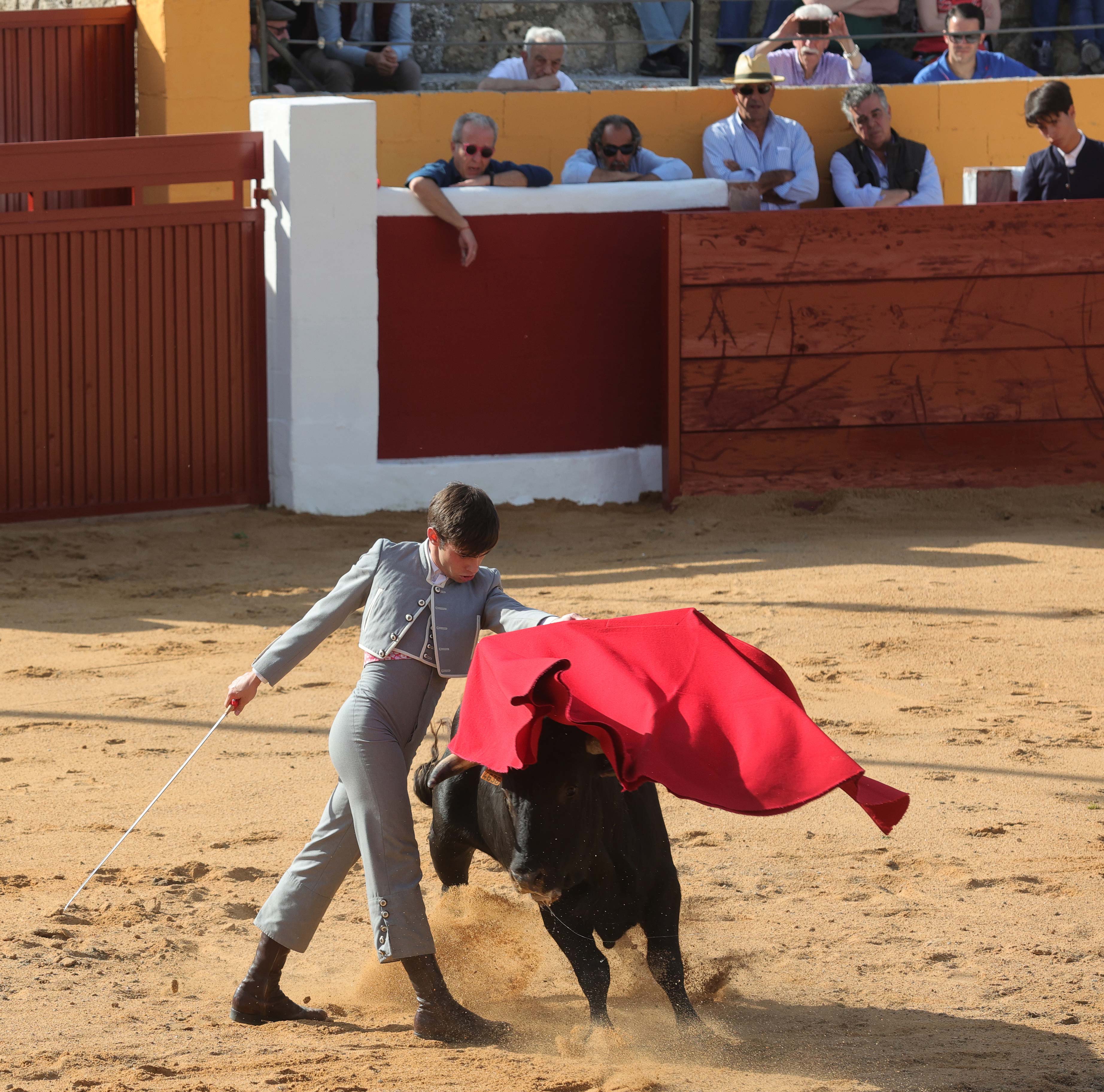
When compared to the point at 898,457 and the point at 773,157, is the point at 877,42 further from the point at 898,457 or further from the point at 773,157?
the point at 898,457

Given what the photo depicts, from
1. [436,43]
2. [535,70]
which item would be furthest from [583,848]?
[436,43]

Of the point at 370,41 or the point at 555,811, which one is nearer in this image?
the point at 555,811

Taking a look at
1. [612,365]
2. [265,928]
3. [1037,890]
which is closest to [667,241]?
[612,365]

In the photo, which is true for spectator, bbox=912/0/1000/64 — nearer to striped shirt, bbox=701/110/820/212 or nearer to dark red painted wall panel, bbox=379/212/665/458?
striped shirt, bbox=701/110/820/212

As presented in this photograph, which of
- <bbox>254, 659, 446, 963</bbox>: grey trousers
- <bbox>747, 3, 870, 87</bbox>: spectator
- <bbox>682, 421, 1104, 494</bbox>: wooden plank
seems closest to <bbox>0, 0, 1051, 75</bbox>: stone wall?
<bbox>747, 3, 870, 87</bbox>: spectator

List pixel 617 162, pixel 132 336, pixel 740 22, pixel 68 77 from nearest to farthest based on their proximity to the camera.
→ pixel 132 336 → pixel 617 162 → pixel 68 77 → pixel 740 22

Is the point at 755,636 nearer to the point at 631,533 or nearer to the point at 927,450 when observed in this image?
the point at 631,533

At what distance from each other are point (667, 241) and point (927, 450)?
1793mm

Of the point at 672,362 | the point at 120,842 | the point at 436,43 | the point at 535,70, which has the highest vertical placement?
the point at 436,43

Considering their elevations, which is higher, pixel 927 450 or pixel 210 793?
pixel 927 450

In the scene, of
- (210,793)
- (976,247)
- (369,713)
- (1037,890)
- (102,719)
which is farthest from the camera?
(976,247)

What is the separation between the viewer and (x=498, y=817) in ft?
10.7

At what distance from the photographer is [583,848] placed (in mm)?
3084

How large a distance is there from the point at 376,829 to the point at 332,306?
544 cm
